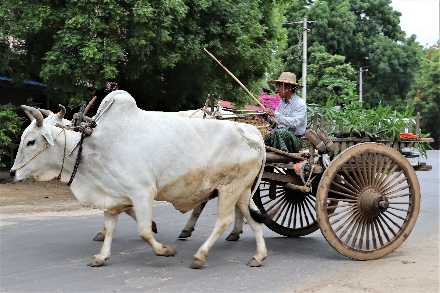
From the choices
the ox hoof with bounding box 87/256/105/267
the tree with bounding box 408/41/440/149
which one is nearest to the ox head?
the ox hoof with bounding box 87/256/105/267

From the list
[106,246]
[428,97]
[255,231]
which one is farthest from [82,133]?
[428,97]

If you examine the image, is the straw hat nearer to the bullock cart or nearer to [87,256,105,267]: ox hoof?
A: the bullock cart

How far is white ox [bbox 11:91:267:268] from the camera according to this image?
6289 mm

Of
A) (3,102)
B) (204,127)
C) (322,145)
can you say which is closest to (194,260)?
(204,127)

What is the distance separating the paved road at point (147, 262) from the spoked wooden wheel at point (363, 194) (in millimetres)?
313

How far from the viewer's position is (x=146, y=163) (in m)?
6.33

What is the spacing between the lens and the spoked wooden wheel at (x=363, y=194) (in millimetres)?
6777

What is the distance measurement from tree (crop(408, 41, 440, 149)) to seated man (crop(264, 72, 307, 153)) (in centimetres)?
4345

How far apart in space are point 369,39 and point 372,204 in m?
34.2

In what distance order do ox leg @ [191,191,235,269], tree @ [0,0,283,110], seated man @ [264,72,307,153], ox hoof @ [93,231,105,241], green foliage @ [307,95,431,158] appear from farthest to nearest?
tree @ [0,0,283,110], green foliage @ [307,95,431,158], ox hoof @ [93,231,105,241], seated man @ [264,72,307,153], ox leg @ [191,191,235,269]

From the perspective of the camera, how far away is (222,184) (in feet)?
21.7

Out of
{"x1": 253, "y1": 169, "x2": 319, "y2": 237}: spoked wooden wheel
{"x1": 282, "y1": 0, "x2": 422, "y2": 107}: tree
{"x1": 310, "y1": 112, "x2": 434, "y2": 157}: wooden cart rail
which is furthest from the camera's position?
{"x1": 282, "y1": 0, "x2": 422, "y2": 107}: tree

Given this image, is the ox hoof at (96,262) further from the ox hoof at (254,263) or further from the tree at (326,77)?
the tree at (326,77)

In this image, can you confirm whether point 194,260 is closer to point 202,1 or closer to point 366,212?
point 366,212
